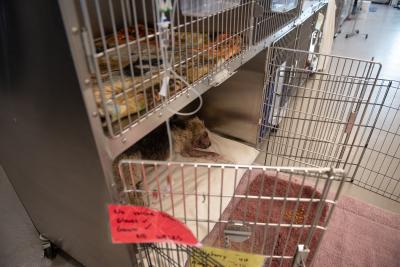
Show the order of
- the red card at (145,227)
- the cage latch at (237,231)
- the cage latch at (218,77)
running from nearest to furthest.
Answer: the red card at (145,227)
the cage latch at (237,231)
the cage latch at (218,77)

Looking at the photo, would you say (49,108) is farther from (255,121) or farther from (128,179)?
(255,121)

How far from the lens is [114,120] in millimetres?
528

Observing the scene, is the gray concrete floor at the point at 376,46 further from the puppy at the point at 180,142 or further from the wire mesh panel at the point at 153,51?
the wire mesh panel at the point at 153,51

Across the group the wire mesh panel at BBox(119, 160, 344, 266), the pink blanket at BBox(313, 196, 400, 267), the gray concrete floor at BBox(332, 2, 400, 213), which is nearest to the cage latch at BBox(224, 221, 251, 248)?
the wire mesh panel at BBox(119, 160, 344, 266)

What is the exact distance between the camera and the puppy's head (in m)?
1.43

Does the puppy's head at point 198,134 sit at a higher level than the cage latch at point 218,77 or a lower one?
lower

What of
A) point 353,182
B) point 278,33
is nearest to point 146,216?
point 278,33

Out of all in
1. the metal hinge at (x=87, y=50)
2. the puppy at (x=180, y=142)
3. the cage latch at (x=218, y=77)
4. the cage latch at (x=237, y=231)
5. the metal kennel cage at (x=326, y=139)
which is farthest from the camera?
→ the metal kennel cage at (x=326, y=139)

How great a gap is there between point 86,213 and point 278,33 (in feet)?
3.73

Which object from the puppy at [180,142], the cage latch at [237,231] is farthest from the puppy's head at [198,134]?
the cage latch at [237,231]

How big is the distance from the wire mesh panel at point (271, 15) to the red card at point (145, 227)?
2.55ft

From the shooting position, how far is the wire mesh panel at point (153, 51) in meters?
0.48

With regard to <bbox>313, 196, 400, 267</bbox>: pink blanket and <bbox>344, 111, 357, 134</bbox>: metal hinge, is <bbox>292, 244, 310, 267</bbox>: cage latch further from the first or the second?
<bbox>344, 111, 357, 134</bbox>: metal hinge

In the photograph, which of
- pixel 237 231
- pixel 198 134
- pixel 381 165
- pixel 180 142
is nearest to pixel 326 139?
pixel 381 165
